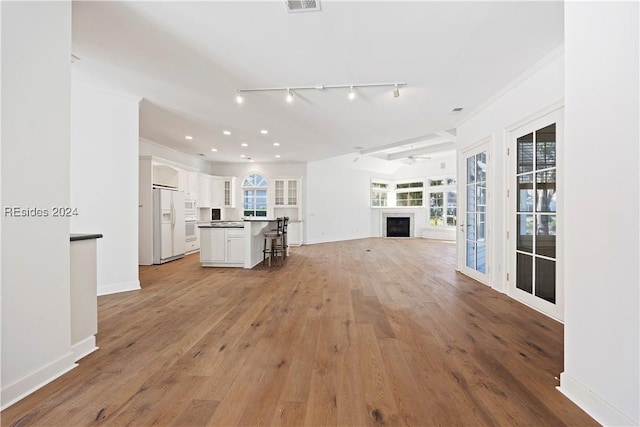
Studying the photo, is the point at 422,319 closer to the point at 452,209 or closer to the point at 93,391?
the point at 93,391

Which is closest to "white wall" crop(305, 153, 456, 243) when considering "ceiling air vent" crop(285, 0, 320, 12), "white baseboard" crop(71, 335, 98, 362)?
"ceiling air vent" crop(285, 0, 320, 12)

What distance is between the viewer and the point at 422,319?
2.76m

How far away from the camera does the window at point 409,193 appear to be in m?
11.4

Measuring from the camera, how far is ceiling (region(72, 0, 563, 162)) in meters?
2.17

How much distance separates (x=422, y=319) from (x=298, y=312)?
1.32 metres

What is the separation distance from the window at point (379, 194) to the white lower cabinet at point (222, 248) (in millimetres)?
7303

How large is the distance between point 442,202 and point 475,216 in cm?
672

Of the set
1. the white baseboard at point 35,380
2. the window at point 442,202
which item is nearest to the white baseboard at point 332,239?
the window at point 442,202

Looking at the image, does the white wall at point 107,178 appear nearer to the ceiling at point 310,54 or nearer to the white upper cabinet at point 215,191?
the ceiling at point 310,54

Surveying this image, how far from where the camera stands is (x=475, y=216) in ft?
14.2

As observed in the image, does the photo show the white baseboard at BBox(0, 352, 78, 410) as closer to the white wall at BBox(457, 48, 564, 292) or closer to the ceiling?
the ceiling

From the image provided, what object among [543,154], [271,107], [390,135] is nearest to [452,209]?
[390,135]

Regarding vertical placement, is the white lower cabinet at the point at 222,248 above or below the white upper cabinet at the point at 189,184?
below

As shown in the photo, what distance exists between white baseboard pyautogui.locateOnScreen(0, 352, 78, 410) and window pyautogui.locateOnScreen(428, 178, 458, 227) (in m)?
10.9
